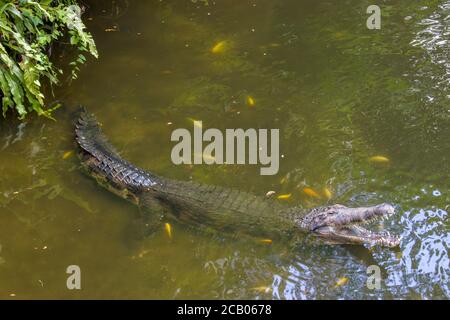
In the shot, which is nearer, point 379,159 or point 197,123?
point 379,159

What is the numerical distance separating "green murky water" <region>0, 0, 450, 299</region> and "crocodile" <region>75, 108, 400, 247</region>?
0.16m

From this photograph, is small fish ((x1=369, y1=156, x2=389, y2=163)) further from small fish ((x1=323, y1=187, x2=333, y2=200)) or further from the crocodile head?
the crocodile head

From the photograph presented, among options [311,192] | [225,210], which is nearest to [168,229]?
[225,210]

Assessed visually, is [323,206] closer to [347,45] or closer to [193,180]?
[193,180]

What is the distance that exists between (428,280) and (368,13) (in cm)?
556

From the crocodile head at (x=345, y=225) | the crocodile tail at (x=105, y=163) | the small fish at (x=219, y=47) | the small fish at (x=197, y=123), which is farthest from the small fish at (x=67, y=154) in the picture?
the crocodile head at (x=345, y=225)

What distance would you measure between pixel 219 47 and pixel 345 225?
4.28 m

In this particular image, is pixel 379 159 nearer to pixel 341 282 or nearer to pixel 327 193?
pixel 327 193

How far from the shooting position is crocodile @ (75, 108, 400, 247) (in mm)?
5652

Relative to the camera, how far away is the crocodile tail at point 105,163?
647cm

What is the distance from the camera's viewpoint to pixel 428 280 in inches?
204

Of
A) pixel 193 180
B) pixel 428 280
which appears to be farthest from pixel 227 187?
pixel 428 280

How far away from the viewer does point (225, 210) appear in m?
6.14

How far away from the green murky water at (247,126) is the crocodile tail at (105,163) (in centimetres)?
20
